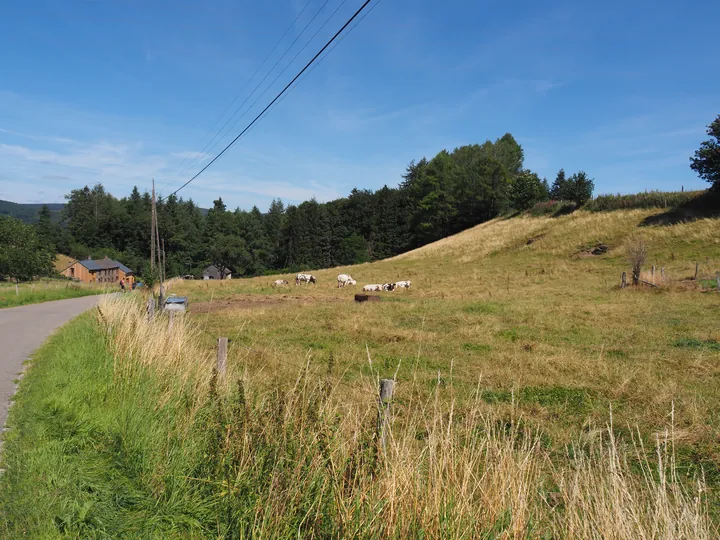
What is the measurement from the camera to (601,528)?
2498 millimetres

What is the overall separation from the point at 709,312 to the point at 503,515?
16.9 metres

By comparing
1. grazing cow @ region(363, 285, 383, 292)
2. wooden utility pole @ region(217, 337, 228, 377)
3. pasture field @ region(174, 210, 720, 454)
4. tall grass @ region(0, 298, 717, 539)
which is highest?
wooden utility pole @ region(217, 337, 228, 377)

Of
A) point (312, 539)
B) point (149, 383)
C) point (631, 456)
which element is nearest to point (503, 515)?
point (312, 539)

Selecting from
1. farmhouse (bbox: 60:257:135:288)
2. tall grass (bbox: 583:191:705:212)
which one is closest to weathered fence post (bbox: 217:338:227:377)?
tall grass (bbox: 583:191:705:212)

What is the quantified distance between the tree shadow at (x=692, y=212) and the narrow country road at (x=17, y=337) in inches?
1800

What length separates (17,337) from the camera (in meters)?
12.4

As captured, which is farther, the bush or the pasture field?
the bush

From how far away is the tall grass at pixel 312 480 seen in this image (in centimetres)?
281

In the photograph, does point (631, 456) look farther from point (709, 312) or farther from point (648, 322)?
point (709, 312)

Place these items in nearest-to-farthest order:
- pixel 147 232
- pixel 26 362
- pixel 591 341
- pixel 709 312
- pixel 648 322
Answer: pixel 26 362, pixel 591 341, pixel 648 322, pixel 709 312, pixel 147 232

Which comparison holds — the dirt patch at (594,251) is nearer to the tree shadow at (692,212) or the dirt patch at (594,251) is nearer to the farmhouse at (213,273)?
the tree shadow at (692,212)

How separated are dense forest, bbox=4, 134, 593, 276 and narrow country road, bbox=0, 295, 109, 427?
188ft

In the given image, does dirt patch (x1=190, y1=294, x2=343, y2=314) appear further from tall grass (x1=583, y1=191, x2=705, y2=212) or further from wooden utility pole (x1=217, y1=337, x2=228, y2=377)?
tall grass (x1=583, y1=191, x2=705, y2=212)

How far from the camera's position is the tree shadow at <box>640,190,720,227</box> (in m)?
41.7
